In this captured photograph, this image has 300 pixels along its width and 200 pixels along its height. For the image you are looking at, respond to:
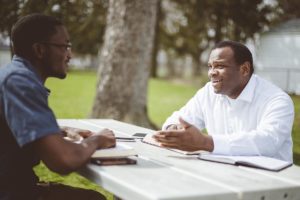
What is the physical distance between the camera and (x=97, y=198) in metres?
2.72

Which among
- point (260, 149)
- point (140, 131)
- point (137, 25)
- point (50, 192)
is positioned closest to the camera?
point (50, 192)

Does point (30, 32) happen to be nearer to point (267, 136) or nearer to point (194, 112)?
point (267, 136)

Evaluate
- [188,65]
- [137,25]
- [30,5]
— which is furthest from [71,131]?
[188,65]

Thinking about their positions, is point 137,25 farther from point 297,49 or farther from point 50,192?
point 297,49

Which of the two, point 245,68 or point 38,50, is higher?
point 38,50

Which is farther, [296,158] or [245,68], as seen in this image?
[296,158]

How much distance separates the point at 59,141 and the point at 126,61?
6.34m

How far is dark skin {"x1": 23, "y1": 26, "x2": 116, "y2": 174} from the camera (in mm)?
2170

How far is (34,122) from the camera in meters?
2.16

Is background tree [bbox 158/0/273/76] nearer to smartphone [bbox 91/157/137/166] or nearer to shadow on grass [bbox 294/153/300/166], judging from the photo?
shadow on grass [bbox 294/153/300/166]

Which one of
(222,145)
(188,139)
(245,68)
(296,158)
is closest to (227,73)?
(245,68)

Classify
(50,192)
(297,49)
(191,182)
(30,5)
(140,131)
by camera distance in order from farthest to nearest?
(297,49) → (30,5) → (140,131) → (50,192) → (191,182)

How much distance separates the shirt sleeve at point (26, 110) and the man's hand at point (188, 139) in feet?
2.85

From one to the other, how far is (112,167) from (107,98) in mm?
6383
